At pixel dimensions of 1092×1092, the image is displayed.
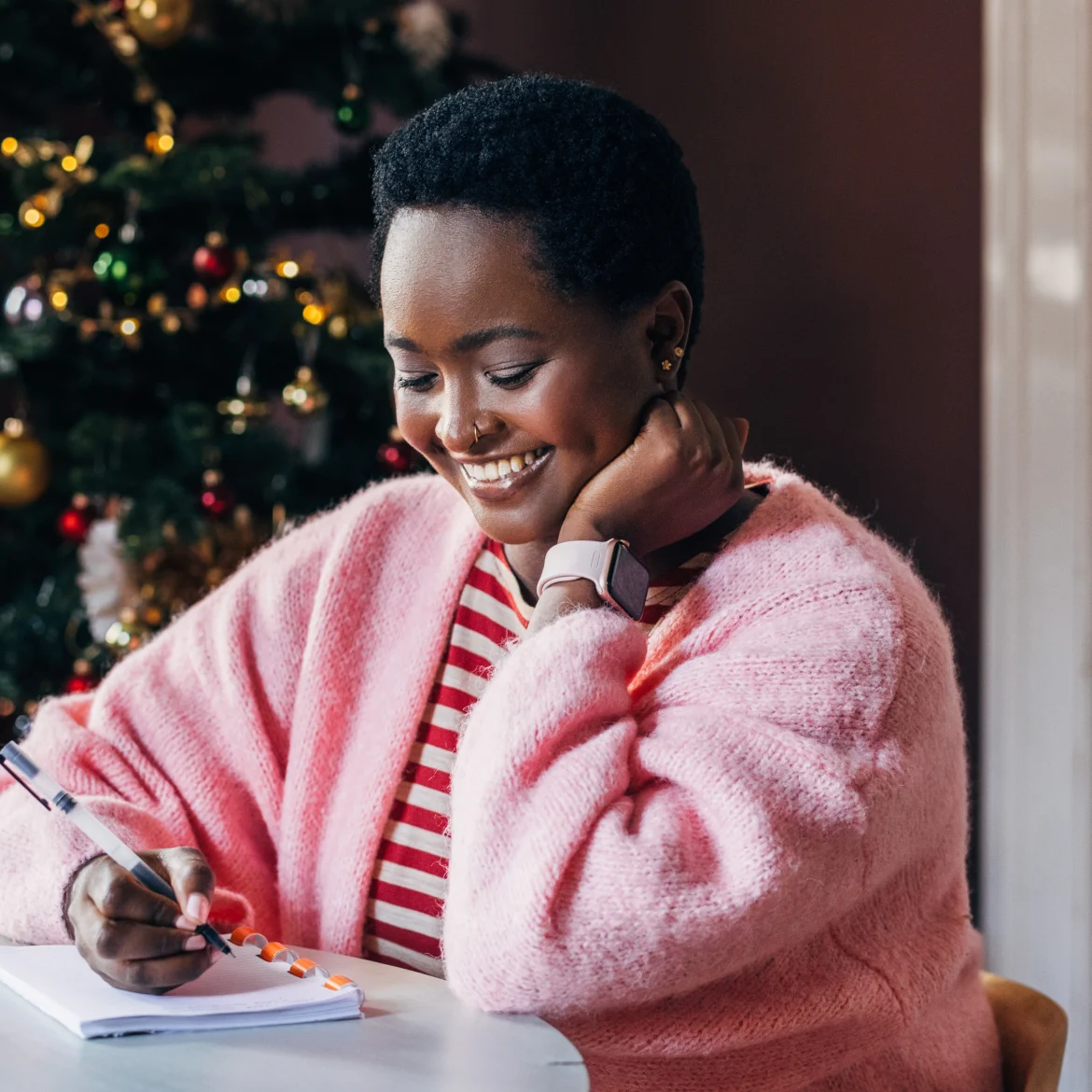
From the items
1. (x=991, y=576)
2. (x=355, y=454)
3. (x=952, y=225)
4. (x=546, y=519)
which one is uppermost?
(x=952, y=225)

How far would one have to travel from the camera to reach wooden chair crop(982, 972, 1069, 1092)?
1.11m

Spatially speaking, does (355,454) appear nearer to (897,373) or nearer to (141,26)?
(141,26)

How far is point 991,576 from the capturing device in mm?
2041

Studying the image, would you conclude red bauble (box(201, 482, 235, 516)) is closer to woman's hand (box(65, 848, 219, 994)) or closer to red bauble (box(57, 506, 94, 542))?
red bauble (box(57, 506, 94, 542))

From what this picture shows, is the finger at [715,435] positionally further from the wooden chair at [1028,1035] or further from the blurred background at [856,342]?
the blurred background at [856,342]

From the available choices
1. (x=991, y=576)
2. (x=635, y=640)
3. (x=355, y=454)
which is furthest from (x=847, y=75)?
(x=635, y=640)

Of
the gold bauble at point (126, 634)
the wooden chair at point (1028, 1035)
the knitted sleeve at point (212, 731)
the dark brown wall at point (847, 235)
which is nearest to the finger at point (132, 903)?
the knitted sleeve at point (212, 731)

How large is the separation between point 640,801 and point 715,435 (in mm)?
300

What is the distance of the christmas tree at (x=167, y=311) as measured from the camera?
1956 millimetres

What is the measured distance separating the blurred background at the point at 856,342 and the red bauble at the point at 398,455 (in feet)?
0.04

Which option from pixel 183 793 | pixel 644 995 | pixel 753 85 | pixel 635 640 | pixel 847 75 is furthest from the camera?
pixel 753 85

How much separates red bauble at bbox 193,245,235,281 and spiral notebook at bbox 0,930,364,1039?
1.20 metres

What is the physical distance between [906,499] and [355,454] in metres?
0.89

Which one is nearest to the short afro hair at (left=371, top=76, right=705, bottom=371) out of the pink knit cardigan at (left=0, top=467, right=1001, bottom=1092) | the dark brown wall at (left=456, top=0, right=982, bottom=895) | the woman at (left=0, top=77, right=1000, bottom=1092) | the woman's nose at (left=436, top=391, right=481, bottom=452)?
the woman at (left=0, top=77, right=1000, bottom=1092)
